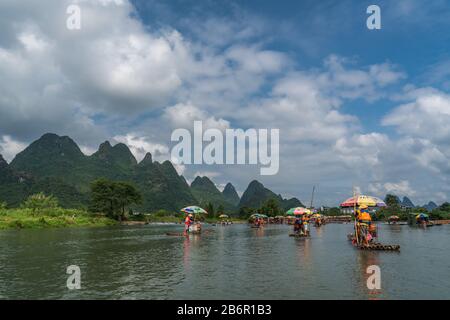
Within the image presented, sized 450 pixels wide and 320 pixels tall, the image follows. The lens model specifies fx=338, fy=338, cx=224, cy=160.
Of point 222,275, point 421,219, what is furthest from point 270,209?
point 222,275

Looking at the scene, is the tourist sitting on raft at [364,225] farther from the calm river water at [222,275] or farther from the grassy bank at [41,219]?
the grassy bank at [41,219]

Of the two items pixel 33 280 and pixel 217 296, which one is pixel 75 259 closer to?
pixel 33 280

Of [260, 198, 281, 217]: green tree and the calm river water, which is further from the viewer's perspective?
[260, 198, 281, 217]: green tree

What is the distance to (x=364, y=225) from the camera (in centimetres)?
3303

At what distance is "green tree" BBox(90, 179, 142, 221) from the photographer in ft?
339

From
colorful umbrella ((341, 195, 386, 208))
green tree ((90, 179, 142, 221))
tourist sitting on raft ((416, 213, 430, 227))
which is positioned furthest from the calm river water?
green tree ((90, 179, 142, 221))

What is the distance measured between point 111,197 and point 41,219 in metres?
38.9

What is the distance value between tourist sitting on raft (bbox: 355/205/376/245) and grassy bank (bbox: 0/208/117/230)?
56448 millimetres

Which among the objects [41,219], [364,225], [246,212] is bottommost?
[246,212]

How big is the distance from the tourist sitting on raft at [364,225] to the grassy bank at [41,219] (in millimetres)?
56448

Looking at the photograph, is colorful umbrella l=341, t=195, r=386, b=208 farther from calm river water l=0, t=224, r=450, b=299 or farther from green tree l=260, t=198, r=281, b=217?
green tree l=260, t=198, r=281, b=217

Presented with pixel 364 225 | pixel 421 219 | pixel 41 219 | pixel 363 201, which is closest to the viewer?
pixel 364 225

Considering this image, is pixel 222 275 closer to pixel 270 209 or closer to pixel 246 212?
pixel 270 209

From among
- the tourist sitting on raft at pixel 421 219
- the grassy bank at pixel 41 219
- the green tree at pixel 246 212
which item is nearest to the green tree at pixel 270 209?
the green tree at pixel 246 212
